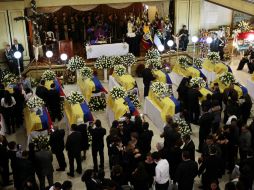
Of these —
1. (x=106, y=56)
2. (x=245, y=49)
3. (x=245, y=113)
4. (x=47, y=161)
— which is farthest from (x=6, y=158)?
(x=245, y=49)

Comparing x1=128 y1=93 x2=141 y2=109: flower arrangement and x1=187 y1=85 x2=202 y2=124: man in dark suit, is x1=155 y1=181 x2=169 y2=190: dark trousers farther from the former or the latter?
x1=128 y1=93 x2=141 y2=109: flower arrangement

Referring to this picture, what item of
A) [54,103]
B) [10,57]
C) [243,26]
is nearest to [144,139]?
[54,103]

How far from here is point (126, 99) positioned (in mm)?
12938

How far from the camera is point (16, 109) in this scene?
13000 mm

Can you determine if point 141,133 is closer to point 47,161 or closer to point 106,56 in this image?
point 47,161

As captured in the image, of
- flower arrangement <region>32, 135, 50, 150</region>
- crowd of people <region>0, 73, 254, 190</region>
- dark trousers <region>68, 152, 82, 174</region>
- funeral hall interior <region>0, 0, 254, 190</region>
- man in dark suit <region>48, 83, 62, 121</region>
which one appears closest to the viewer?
crowd of people <region>0, 73, 254, 190</region>

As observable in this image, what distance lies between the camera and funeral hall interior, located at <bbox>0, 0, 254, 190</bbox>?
29.4 feet

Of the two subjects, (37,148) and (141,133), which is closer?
(141,133)

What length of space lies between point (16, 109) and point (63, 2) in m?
7.10

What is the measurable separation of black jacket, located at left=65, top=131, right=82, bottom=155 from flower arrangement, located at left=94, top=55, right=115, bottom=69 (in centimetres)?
730

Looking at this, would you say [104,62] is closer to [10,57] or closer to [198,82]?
[10,57]

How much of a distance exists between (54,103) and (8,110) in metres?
1.57

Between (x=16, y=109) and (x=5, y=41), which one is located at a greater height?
(x=5, y=41)

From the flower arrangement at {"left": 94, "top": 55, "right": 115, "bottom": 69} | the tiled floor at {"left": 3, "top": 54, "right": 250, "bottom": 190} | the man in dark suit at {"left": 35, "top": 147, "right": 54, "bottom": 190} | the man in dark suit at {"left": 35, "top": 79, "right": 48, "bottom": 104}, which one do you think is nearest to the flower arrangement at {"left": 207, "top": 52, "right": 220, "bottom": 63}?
the tiled floor at {"left": 3, "top": 54, "right": 250, "bottom": 190}
